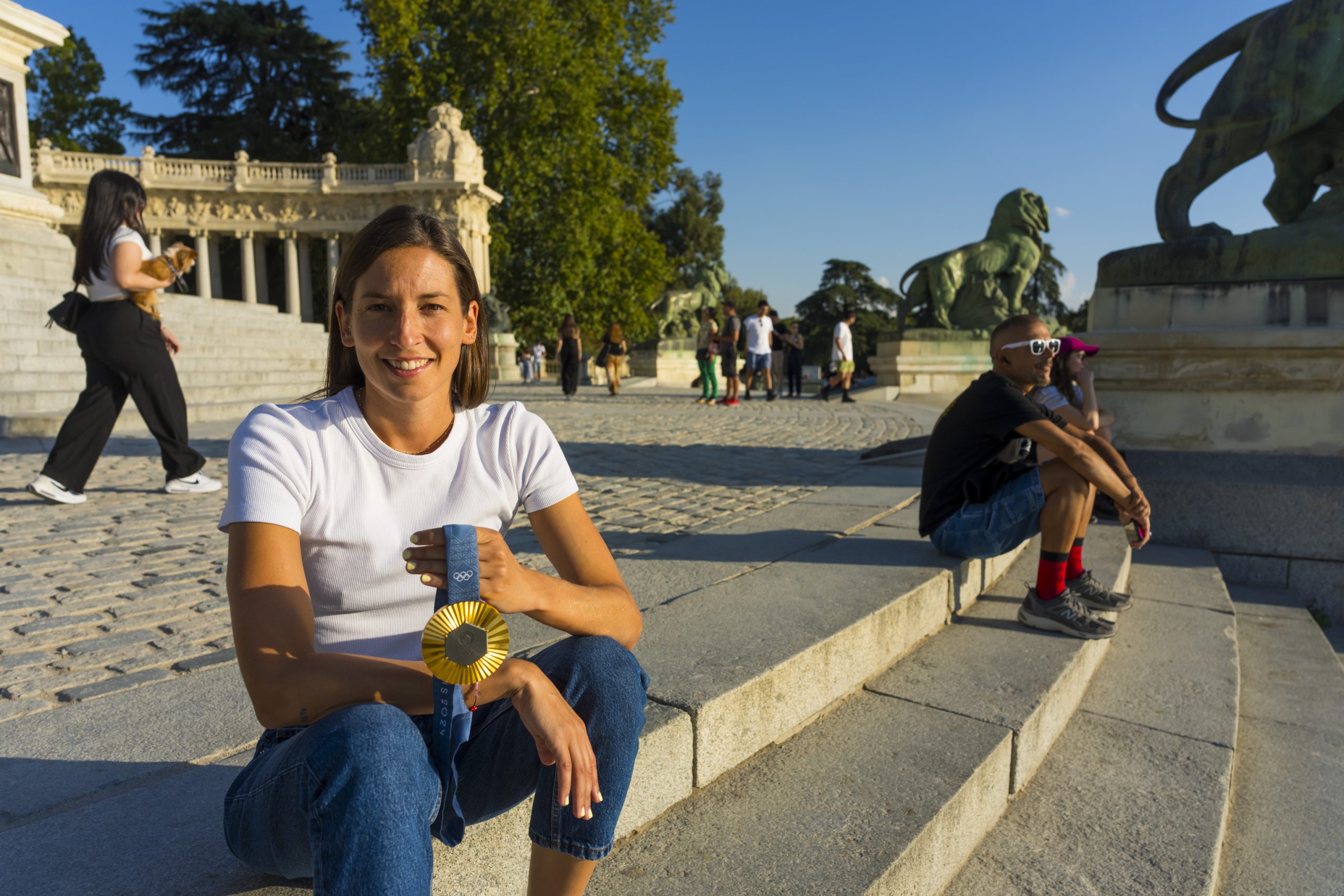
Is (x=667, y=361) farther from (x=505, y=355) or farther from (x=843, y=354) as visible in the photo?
(x=843, y=354)

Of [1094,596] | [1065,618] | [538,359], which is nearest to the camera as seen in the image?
[1065,618]

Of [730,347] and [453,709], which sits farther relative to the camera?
[730,347]

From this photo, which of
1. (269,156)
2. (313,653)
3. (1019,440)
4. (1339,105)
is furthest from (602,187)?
(313,653)

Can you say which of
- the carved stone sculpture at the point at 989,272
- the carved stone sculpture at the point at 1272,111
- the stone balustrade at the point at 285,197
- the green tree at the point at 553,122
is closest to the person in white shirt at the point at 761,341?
the carved stone sculpture at the point at 989,272

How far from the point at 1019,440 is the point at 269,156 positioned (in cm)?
4633

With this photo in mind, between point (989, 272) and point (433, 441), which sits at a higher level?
point (989, 272)

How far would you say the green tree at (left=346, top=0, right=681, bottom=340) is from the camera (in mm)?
29641

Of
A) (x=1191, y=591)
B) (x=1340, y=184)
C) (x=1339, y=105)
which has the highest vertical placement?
(x=1339, y=105)

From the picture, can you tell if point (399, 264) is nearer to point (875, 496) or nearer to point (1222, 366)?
point (875, 496)

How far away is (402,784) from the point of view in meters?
1.20

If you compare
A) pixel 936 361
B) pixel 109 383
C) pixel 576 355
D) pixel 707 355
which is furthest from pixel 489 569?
pixel 936 361

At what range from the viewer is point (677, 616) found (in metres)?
2.79

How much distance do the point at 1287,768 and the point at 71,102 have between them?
1919 inches

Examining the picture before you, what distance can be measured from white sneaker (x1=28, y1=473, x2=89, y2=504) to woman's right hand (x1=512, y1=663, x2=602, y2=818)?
16.0 feet
